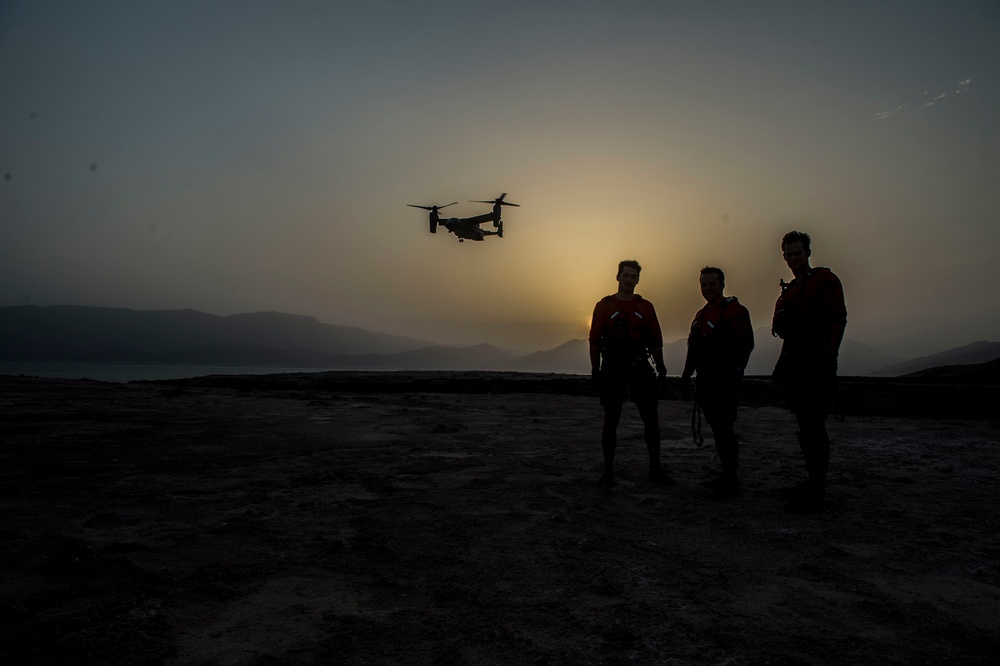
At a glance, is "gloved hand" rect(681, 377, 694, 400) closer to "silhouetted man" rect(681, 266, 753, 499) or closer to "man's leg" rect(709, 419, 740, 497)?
"silhouetted man" rect(681, 266, 753, 499)

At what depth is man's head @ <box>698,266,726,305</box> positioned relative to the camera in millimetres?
5418

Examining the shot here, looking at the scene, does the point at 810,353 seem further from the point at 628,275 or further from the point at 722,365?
the point at 628,275

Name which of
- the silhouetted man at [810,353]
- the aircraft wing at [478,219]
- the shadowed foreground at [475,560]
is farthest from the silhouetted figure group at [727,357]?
the aircraft wing at [478,219]

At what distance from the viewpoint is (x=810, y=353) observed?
4555 mm

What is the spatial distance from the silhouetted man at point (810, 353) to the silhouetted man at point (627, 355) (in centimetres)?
123

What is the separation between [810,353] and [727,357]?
750 millimetres

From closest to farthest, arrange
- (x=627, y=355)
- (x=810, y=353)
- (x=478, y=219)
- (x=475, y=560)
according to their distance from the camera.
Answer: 1. (x=475, y=560)
2. (x=810, y=353)
3. (x=627, y=355)
4. (x=478, y=219)

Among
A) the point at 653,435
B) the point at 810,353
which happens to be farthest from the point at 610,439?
the point at 810,353

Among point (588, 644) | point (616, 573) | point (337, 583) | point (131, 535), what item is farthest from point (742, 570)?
point (131, 535)

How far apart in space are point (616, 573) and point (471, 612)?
3.21 ft

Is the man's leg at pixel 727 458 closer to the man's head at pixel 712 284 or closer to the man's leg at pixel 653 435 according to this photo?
the man's leg at pixel 653 435

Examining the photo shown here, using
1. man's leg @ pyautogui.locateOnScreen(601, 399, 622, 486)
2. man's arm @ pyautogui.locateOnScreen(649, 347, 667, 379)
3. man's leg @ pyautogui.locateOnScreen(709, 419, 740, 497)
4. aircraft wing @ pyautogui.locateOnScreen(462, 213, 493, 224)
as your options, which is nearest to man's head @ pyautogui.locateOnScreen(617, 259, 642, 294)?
man's arm @ pyautogui.locateOnScreen(649, 347, 667, 379)

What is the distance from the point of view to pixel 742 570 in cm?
310

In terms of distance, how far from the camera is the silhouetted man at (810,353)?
14.5 ft
